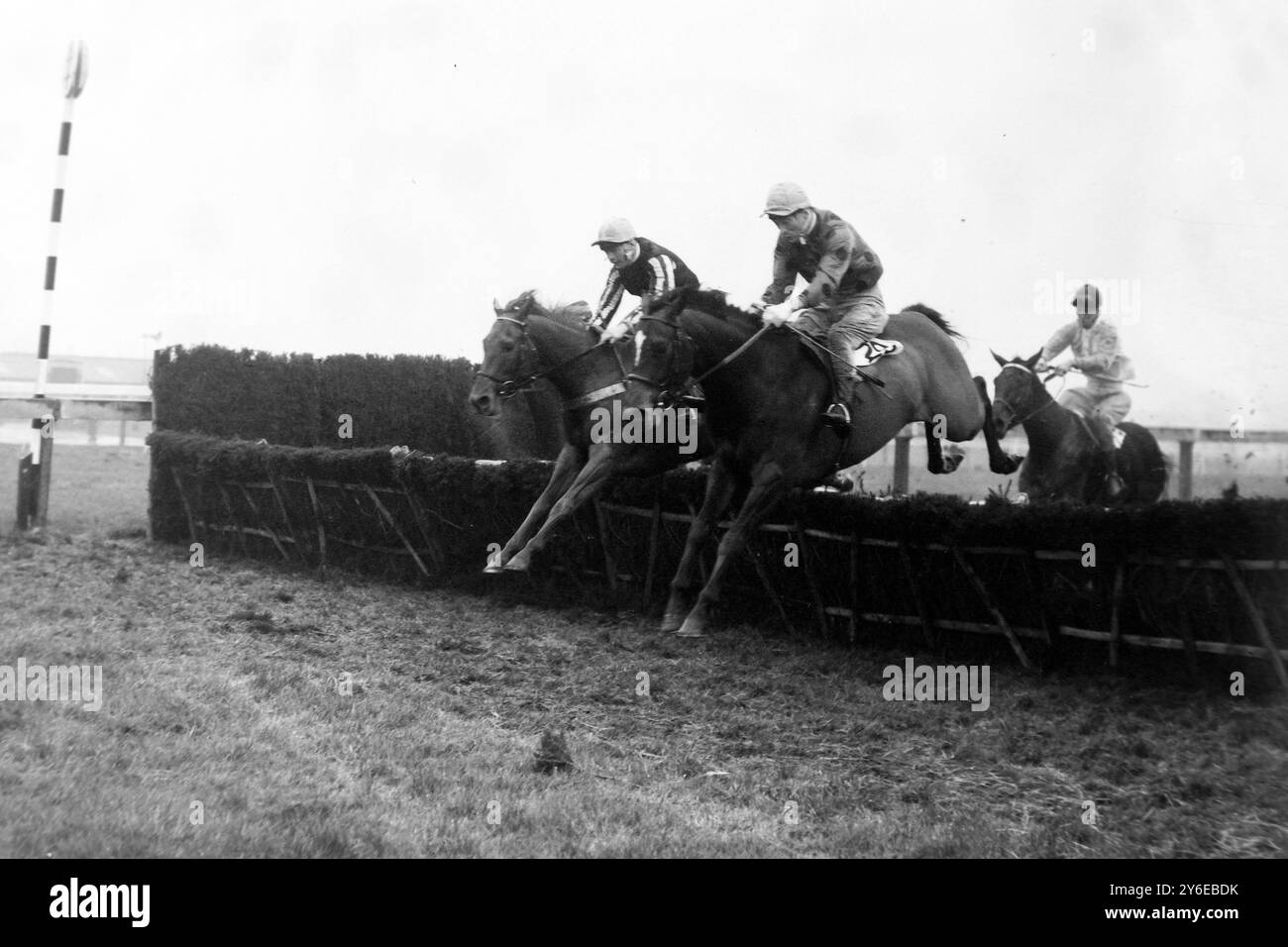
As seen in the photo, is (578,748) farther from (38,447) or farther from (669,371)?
(38,447)

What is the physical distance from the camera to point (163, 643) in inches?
299

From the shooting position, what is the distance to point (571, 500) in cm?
873

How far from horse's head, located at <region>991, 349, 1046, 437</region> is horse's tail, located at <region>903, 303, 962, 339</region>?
0.64 metres

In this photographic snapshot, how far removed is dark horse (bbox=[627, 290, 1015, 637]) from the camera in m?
7.82

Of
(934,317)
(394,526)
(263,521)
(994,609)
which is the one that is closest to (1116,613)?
(994,609)

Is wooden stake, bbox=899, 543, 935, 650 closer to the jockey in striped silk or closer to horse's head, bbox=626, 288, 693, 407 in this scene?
horse's head, bbox=626, 288, 693, 407

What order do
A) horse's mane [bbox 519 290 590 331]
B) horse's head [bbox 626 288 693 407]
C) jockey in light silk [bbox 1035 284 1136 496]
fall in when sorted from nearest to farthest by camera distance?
horse's head [bbox 626 288 693 407] < horse's mane [bbox 519 290 590 331] < jockey in light silk [bbox 1035 284 1136 496]

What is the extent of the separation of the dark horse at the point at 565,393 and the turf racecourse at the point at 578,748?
796 mm

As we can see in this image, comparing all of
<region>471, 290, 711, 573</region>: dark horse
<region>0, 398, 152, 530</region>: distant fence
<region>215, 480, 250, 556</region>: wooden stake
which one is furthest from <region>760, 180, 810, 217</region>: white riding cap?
<region>0, 398, 152, 530</region>: distant fence

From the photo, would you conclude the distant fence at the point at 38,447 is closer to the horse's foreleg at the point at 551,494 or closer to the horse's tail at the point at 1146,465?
the horse's foreleg at the point at 551,494

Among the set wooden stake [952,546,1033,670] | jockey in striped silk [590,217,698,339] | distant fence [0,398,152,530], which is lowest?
wooden stake [952,546,1033,670]

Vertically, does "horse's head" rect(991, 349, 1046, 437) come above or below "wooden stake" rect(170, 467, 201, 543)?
above
